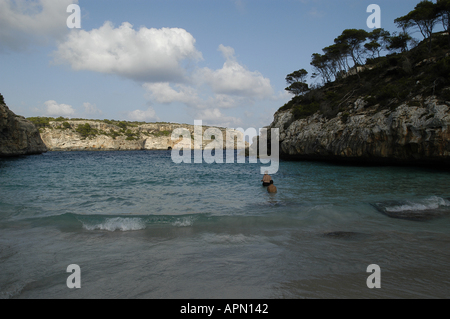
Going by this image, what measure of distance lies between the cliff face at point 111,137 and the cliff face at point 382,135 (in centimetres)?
9033

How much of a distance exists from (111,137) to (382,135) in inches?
4117

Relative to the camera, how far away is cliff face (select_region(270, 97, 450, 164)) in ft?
54.3

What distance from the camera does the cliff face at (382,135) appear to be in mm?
16547

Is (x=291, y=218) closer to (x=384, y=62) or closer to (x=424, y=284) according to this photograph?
(x=424, y=284)

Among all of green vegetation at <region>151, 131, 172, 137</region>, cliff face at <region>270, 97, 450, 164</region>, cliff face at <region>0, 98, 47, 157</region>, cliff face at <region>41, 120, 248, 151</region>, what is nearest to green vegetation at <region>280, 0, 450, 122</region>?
cliff face at <region>270, 97, 450, 164</region>

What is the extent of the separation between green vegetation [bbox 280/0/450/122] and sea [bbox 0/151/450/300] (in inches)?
613

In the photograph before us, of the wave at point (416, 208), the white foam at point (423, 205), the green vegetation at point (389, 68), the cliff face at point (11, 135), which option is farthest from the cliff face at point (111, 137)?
the white foam at point (423, 205)

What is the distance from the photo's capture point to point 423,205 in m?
8.33

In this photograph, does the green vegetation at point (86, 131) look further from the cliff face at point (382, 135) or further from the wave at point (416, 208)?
the wave at point (416, 208)

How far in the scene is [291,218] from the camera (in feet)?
23.8

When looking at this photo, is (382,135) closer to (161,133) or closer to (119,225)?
(119,225)

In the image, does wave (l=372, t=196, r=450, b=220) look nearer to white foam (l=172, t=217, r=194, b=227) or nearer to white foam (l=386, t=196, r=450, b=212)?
white foam (l=386, t=196, r=450, b=212)

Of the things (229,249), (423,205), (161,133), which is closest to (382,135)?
(423,205)
